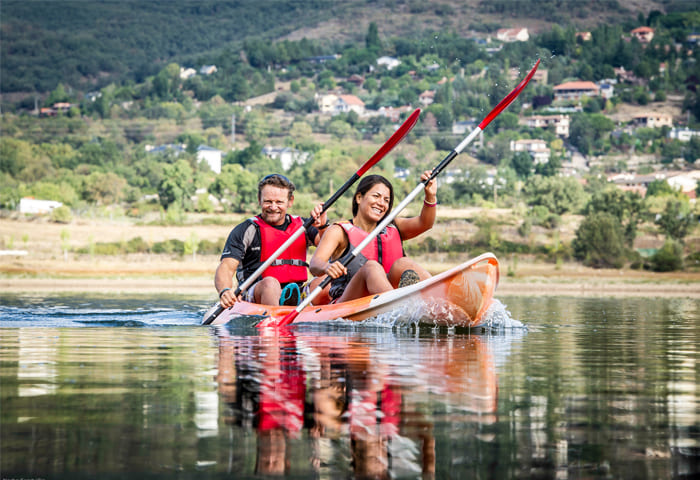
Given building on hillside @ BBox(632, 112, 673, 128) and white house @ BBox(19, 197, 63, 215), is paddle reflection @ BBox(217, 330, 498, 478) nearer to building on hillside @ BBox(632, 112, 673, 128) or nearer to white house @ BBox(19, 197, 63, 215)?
white house @ BBox(19, 197, 63, 215)

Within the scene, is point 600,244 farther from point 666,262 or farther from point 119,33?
point 119,33

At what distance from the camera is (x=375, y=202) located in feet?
31.4

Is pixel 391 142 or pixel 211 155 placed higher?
pixel 211 155

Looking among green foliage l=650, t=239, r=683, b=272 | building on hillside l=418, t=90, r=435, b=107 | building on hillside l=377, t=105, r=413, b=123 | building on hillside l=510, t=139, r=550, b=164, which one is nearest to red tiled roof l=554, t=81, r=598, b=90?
building on hillside l=418, t=90, r=435, b=107

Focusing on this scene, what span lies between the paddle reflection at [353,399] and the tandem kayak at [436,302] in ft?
2.86

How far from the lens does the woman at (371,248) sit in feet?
31.0

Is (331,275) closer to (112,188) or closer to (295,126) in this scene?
(112,188)

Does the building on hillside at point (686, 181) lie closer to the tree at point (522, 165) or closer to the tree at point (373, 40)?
the tree at point (522, 165)

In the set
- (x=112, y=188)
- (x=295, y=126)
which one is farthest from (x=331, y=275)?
(x=295, y=126)

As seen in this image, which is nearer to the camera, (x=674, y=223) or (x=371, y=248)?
(x=371, y=248)

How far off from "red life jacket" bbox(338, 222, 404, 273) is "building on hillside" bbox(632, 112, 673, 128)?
89.8 meters

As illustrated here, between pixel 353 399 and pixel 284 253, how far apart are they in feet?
18.6

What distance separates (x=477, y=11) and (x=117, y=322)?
6063 inches

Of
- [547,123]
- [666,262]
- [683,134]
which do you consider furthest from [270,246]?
[683,134]
